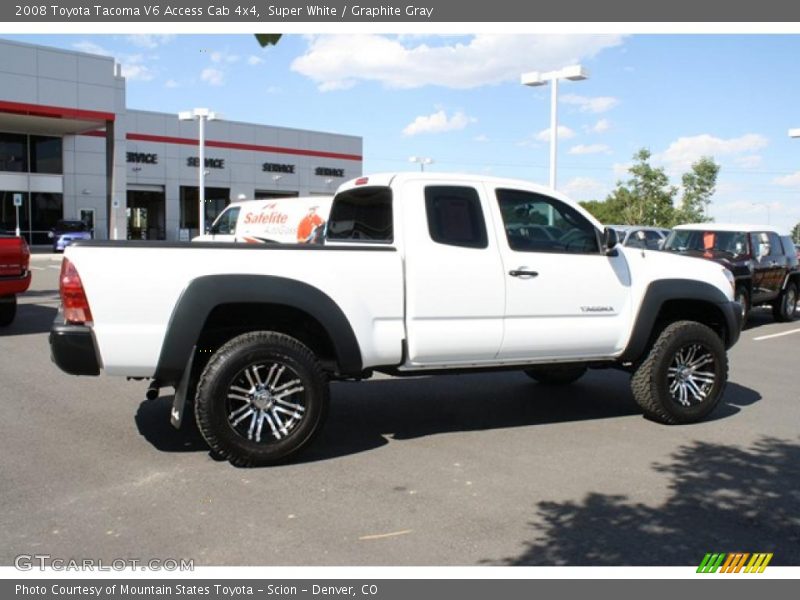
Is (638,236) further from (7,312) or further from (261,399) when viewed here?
(261,399)

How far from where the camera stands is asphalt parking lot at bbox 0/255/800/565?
4.00 meters

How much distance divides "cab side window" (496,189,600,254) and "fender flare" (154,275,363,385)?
65.7 inches

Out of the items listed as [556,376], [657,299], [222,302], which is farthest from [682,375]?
[222,302]

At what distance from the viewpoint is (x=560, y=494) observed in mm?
4801

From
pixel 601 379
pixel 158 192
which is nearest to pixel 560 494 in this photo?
pixel 601 379

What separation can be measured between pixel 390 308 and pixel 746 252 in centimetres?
1062

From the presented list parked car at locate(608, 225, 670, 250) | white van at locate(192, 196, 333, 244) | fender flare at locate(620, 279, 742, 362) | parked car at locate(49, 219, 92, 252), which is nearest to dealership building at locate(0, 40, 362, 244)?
parked car at locate(49, 219, 92, 252)

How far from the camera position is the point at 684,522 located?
4.37 metres

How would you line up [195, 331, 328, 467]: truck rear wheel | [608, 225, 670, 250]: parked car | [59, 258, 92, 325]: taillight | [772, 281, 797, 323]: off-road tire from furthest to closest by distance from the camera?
[608, 225, 670, 250]: parked car
[772, 281, 797, 323]: off-road tire
[195, 331, 328, 467]: truck rear wheel
[59, 258, 92, 325]: taillight

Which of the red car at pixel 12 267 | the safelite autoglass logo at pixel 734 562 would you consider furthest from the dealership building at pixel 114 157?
the safelite autoglass logo at pixel 734 562

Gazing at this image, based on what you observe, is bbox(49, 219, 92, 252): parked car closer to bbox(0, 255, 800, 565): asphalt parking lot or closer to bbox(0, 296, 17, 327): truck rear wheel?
bbox(0, 296, 17, 327): truck rear wheel

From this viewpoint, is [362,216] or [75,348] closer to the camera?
[75,348]

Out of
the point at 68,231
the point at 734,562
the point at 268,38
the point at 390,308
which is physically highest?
the point at 268,38

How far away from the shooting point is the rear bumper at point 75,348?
495cm
